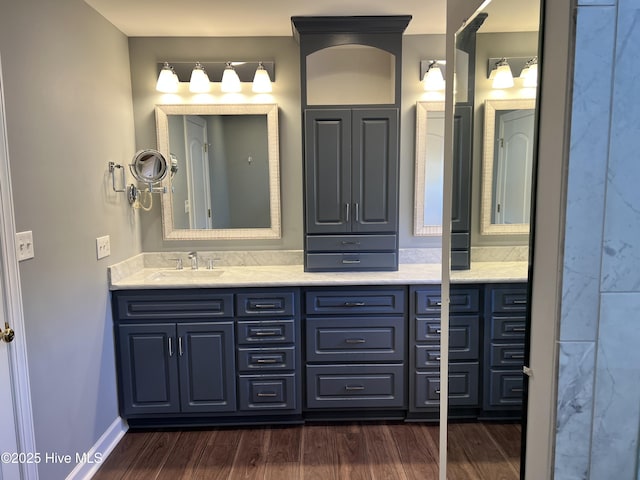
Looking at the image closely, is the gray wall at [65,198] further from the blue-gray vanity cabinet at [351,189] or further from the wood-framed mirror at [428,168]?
the wood-framed mirror at [428,168]

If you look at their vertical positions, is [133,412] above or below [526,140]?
below

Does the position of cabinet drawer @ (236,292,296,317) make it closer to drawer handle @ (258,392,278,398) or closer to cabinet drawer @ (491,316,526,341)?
drawer handle @ (258,392,278,398)

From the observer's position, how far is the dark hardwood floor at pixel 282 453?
83.4 inches

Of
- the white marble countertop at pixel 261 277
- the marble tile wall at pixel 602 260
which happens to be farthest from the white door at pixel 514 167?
the white marble countertop at pixel 261 277

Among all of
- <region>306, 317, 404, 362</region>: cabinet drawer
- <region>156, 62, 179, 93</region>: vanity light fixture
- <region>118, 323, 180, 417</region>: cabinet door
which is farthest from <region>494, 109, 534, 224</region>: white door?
<region>156, 62, 179, 93</region>: vanity light fixture

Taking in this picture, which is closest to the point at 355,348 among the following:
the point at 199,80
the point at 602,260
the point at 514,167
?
the point at 514,167

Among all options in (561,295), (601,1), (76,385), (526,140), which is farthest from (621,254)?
(76,385)

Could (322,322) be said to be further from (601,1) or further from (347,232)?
(601,1)

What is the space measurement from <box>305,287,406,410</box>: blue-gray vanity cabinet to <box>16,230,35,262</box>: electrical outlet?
55.9 inches

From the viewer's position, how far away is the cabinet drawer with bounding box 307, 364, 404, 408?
8.25ft

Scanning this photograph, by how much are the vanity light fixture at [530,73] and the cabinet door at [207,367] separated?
2.05 meters

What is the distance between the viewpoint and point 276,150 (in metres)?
2.89

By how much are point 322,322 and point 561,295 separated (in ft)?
6.04

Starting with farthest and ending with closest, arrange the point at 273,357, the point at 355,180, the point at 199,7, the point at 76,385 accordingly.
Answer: the point at 355,180 → the point at 273,357 → the point at 199,7 → the point at 76,385
